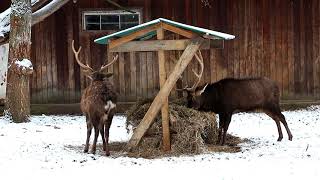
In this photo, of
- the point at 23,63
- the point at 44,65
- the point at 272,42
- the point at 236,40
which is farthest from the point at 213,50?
the point at 23,63

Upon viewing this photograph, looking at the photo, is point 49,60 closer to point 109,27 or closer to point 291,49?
Result: point 109,27

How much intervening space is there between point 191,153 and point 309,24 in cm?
782

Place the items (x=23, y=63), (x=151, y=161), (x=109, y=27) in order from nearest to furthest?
(x=151, y=161) → (x=23, y=63) → (x=109, y=27)

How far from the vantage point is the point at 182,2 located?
15.6 m

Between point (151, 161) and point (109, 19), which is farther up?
point (109, 19)

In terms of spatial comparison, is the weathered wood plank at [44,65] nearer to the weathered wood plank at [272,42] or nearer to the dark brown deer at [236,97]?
the dark brown deer at [236,97]

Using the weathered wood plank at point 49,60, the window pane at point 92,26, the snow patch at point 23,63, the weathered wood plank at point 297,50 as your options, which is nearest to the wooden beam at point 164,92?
the snow patch at point 23,63

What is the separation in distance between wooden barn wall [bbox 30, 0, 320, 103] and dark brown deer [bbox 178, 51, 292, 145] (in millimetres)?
4653

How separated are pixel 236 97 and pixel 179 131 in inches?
70.7

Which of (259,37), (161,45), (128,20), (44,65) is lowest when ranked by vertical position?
(44,65)

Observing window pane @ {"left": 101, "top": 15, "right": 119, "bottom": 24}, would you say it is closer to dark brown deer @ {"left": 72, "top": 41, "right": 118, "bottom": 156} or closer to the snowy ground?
the snowy ground

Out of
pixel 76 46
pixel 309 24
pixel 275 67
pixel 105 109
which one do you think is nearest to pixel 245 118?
pixel 275 67

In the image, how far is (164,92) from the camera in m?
9.56

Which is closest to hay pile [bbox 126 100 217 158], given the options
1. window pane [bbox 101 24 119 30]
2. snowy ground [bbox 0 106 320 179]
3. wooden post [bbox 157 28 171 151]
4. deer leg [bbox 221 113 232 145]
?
wooden post [bbox 157 28 171 151]
